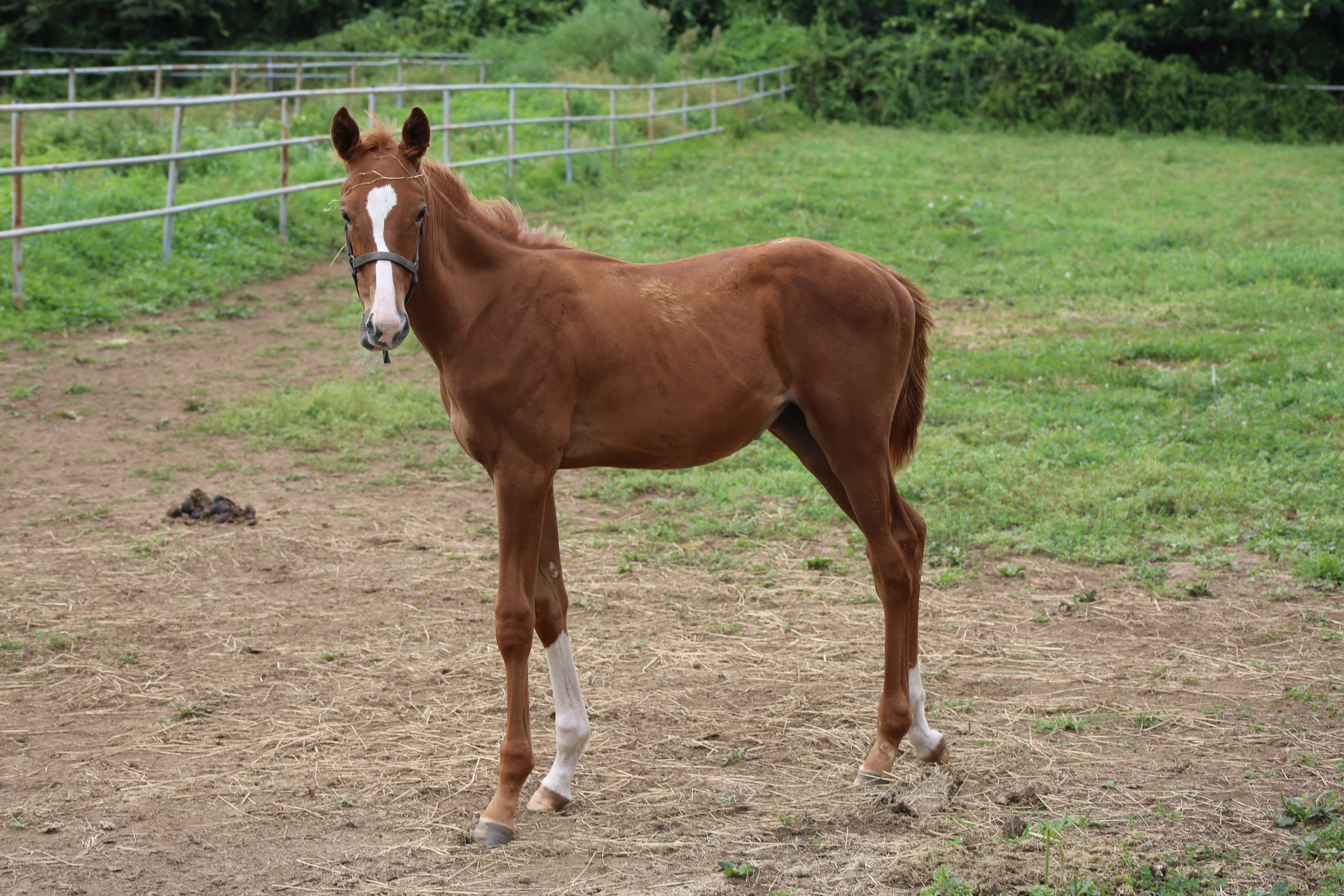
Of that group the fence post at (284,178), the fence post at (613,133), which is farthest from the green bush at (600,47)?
the fence post at (284,178)

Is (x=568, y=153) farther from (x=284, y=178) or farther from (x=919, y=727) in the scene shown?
(x=919, y=727)

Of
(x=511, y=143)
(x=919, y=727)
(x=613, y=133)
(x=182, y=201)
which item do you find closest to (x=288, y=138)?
(x=182, y=201)

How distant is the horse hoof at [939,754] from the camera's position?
3.73 meters

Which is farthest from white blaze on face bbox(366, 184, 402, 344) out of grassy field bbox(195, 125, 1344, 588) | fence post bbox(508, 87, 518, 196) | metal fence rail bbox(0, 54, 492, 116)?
metal fence rail bbox(0, 54, 492, 116)

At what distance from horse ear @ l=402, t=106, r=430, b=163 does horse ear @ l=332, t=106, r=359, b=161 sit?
14cm

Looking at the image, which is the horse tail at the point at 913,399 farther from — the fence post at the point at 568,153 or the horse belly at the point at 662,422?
the fence post at the point at 568,153

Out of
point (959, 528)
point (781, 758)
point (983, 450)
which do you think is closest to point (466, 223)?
point (781, 758)

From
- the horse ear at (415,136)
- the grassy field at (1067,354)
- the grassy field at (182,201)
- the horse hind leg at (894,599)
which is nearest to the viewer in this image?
the horse ear at (415,136)

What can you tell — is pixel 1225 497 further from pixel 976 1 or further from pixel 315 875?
pixel 976 1

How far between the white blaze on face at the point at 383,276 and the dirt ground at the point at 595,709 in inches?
61.4

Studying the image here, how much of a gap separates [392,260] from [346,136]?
445mm

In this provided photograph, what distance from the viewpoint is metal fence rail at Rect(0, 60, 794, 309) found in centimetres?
908

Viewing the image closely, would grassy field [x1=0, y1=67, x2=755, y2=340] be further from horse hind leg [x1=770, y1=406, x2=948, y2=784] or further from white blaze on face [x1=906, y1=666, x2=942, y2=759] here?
white blaze on face [x1=906, y1=666, x2=942, y2=759]

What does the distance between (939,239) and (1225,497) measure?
755cm
